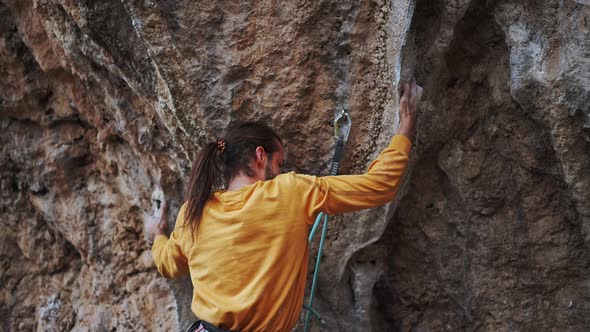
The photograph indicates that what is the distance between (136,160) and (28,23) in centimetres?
67

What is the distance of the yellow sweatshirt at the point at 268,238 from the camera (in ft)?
6.81

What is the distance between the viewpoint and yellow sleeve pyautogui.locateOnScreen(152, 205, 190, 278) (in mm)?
2342

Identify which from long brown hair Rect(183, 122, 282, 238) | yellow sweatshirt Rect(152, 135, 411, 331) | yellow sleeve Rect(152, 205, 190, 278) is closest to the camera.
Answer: yellow sweatshirt Rect(152, 135, 411, 331)

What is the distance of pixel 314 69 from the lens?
2.43 metres

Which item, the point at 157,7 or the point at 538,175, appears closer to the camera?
the point at 157,7

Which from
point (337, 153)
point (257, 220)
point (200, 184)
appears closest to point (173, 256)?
point (200, 184)

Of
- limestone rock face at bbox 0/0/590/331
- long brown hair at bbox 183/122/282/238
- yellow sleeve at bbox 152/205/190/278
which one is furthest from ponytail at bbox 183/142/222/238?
limestone rock face at bbox 0/0/590/331

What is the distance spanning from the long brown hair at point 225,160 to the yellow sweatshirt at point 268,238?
0.07 metres

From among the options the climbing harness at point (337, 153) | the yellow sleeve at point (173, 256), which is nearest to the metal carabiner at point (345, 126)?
the climbing harness at point (337, 153)

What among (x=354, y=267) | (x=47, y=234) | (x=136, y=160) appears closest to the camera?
(x=354, y=267)

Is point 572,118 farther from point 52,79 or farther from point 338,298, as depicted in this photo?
point 52,79

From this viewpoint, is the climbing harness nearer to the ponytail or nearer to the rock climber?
the rock climber

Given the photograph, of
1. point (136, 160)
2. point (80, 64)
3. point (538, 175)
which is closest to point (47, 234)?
point (136, 160)

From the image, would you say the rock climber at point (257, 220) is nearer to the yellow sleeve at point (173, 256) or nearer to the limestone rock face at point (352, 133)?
the yellow sleeve at point (173, 256)
